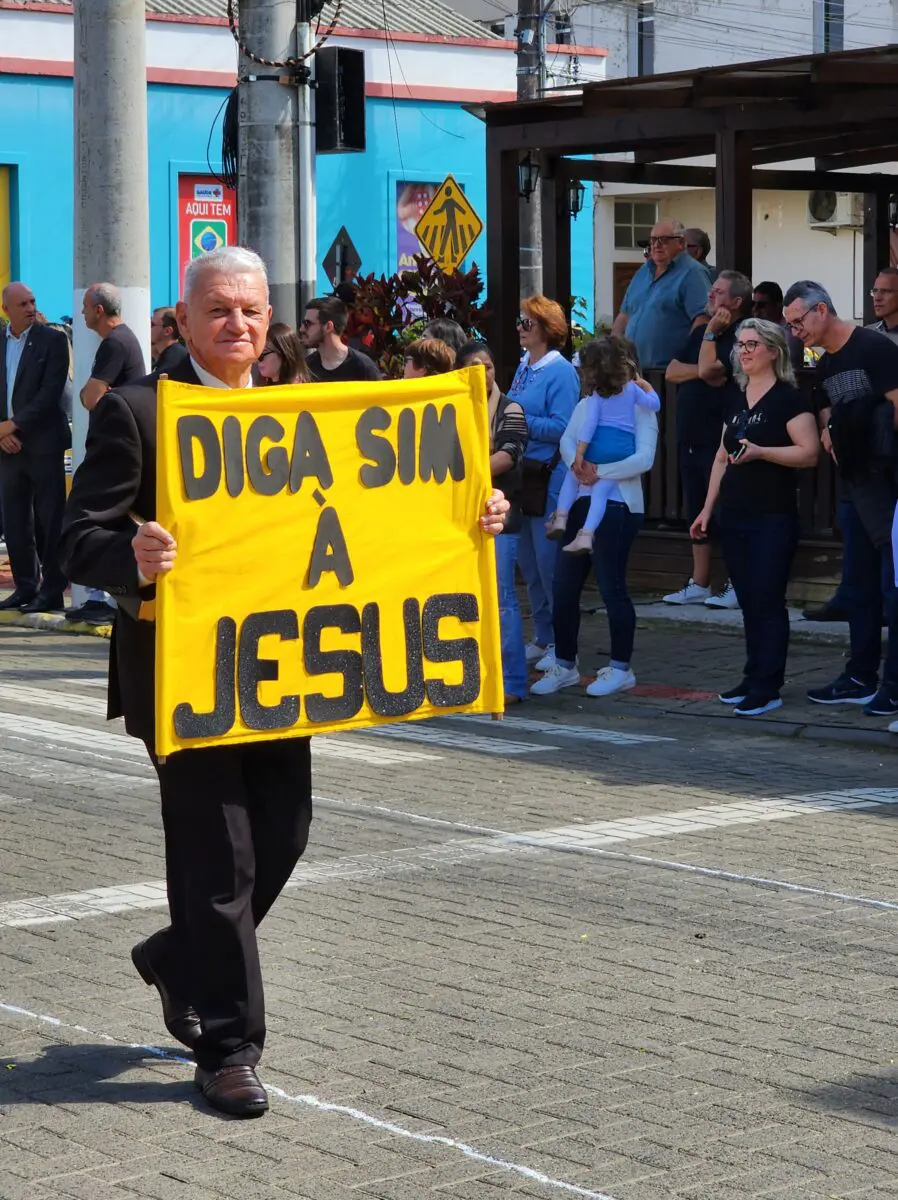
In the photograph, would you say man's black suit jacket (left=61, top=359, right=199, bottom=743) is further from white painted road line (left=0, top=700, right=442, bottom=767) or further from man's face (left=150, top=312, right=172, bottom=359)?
man's face (left=150, top=312, right=172, bottom=359)

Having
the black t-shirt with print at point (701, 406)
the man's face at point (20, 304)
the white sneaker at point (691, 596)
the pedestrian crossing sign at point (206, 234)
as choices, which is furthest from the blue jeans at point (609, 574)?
the pedestrian crossing sign at point (206, 234)

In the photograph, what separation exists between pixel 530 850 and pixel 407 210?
26.9 meters

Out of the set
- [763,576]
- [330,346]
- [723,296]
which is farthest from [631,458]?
[723,296]

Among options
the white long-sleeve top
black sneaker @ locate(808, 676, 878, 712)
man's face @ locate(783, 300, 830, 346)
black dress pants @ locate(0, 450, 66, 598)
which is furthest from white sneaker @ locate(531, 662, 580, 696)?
black dress pants @ locate(0, 450, 66, 598)

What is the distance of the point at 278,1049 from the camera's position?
5.57m

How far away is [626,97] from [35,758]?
8.13 m

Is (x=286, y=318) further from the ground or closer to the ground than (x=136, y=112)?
closer to the ground

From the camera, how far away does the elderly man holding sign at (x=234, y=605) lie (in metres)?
5.05

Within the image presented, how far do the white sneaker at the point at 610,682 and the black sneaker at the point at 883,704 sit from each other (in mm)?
1509

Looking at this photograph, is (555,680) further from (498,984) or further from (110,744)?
(498,984)

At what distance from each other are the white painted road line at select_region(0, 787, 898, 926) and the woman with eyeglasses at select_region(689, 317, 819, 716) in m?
1.87

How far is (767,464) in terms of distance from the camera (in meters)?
10.9

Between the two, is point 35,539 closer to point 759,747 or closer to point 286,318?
point 286,318

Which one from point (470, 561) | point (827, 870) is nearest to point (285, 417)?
point (470, 561)
